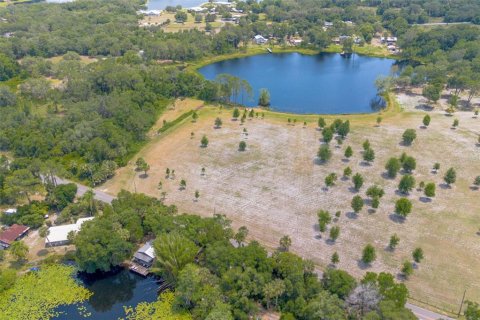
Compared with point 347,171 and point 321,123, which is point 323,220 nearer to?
point 347,171

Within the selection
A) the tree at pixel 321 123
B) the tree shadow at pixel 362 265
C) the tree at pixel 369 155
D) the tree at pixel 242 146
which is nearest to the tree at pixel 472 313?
the tree shadow at pixel 362 265

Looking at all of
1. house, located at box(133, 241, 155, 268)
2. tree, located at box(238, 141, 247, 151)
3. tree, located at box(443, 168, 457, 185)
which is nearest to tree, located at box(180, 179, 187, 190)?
tree, located at box(238, 141, 247, 151)

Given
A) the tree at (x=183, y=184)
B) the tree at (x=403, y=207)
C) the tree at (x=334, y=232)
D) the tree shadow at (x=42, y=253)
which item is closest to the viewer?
the tree shadow at (x=42, y=253)

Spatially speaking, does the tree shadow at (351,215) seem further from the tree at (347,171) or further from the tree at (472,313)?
the tree at (472,313)

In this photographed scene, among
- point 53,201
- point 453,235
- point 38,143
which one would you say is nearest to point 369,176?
point 453,235

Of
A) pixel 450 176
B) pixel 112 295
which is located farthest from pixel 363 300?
pixel 450 176

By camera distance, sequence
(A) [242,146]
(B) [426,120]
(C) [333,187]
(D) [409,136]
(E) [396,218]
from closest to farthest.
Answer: (E) [396,218] < (C) [333,187] < (A) [242,146] < (D) [409,136] < (B) [426,120]
